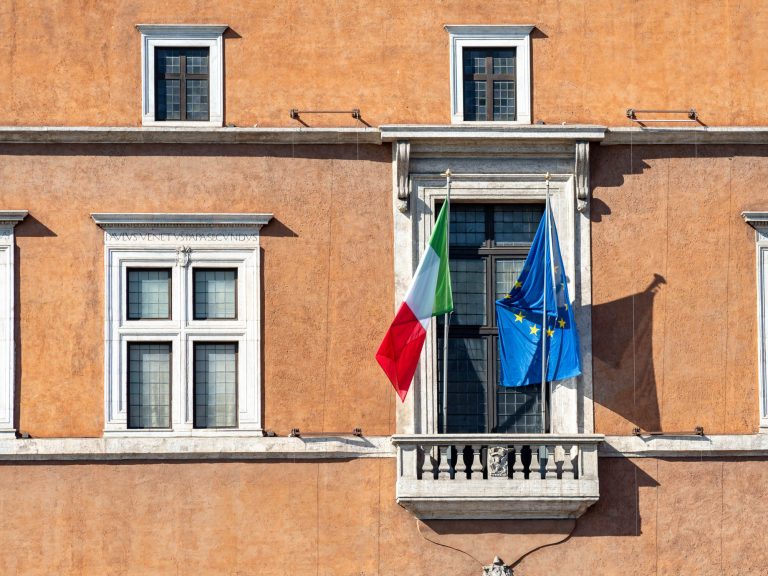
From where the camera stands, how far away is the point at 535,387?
93.0ft

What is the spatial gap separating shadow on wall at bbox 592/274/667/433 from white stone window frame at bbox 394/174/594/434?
0.18 m

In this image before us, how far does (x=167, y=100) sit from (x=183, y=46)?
781mm

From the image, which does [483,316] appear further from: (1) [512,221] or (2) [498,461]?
(2) [498,461]

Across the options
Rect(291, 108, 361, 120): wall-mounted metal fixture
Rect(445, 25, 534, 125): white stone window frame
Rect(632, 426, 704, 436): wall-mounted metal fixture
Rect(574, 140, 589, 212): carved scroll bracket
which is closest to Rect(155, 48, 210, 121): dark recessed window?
Rect(291, 108, 361, 120): wall-mounted metal fixture

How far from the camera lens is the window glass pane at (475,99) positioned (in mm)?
28547

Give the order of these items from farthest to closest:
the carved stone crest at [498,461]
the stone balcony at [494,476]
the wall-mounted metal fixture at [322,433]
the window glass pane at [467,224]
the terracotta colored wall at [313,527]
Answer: the window glass pane at [467,224] → the wall-mounted metal fixture at [322,433] → the terracotta colored wall at [313,527] → the carved stone crest at [498,461] → the stone balcony at [494,476]

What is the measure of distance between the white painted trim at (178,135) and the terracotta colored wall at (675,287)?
3589 mm

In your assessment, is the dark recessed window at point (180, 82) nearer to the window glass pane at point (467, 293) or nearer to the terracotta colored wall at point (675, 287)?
the window glass pane at point (467, 293)

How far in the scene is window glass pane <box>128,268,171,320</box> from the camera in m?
28.2

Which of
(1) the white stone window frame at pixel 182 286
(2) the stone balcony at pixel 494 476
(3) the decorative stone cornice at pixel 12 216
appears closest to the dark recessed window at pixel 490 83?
(1) the white stone window frame at pixel 182 286

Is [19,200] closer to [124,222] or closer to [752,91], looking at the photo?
[124,222]

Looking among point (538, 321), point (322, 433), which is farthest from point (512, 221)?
point (322, 433)

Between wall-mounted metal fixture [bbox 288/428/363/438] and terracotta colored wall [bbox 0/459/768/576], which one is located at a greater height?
wall-mounted metal fixture [bbox 288/428/363/438]

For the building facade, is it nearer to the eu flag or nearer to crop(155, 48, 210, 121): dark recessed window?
crop(155, 48, 210, 121): dark recessed window
